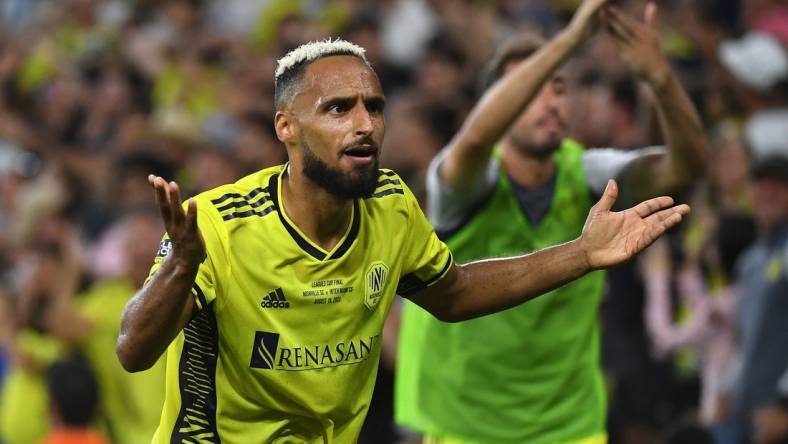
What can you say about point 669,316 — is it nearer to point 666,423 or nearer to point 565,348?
point 666,423

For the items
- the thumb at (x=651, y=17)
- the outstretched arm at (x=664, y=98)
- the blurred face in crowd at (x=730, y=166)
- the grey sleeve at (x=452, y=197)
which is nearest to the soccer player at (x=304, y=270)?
the grey sleeve at (x=452, y=197)

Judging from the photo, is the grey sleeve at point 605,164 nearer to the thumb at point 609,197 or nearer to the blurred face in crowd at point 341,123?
the thumb at point 609,197

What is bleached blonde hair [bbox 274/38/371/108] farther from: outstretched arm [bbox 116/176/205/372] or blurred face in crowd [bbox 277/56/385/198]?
outstretched arm [bbox 116/176/205/372]

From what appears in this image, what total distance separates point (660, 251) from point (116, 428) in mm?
3251

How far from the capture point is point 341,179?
436 centimetres

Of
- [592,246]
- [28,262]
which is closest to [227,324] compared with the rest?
[592,246]

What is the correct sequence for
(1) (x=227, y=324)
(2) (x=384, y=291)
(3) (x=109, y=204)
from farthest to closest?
1. (3) (x=109, y=204)
2. (2) (x=384, y=291)
3. (1) (x=227, y=324)

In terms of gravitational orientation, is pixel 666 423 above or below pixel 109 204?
below

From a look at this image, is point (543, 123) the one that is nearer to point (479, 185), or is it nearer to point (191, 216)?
point (479, 185)

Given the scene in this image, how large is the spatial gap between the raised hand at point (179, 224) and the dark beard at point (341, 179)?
575 millimetres

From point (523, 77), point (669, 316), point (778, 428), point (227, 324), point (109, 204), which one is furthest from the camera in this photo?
point (109, 204)

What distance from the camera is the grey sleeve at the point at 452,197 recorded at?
232 inches

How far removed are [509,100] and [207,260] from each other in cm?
192

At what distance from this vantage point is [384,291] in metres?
4.60
